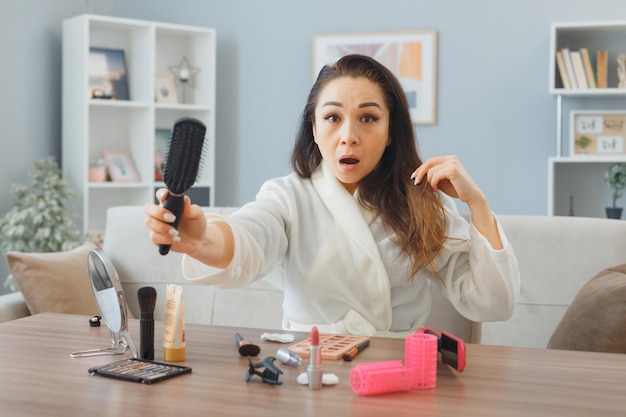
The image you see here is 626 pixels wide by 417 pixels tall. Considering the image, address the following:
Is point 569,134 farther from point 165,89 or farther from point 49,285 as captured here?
point 49,285

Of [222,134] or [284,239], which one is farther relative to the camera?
[222,134]

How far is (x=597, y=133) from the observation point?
14.9 feet

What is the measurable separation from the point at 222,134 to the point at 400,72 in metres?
1.23

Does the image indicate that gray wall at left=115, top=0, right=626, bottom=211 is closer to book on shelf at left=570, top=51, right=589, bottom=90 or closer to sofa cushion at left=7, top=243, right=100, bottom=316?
book on shelf at left=570, top=51, right=589, bottom=90

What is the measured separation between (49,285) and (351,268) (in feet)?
3.92

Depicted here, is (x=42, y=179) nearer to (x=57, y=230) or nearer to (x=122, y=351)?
(x=57, y=230)

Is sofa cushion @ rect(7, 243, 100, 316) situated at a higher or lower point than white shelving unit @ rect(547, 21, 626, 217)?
lower

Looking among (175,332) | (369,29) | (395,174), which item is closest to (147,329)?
(175,332)

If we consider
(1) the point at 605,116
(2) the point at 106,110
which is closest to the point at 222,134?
(2) the point at 106,110

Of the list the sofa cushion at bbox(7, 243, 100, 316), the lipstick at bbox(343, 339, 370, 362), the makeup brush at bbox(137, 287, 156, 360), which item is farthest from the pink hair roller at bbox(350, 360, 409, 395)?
the sofa cushion at bbox(7, 243, 100, 316)

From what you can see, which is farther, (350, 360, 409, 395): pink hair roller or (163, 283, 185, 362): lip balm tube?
(163, 283, 185, 362): lip balm tube

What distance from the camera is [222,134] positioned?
5391 millimetres

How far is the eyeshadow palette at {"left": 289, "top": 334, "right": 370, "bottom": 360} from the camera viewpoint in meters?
1.49

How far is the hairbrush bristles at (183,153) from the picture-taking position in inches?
48.7
